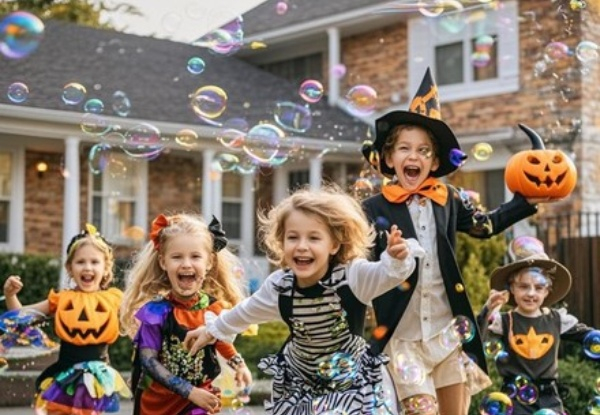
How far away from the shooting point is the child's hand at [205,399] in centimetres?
464

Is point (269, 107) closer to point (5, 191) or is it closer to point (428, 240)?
point (5, 191)

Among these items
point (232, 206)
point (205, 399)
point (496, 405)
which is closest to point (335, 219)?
point (205, 399)

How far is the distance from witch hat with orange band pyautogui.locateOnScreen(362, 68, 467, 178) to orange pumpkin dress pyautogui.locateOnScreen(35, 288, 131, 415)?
2078mm

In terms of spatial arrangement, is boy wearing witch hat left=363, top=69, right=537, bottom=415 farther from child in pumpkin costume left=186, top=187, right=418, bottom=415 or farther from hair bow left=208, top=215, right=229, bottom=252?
hair bow left=208, top=215, right=229, bottom=252

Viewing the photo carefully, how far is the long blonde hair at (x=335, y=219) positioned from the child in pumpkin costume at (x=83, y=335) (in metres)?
2.05

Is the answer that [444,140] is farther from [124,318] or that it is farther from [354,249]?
[124,318]

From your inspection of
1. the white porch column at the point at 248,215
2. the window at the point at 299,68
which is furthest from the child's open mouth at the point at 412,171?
the window at the point at 299,68

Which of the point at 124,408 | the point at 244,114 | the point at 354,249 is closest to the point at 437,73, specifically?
the point at 244,114

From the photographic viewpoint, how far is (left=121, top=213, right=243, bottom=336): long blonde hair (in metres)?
5.24

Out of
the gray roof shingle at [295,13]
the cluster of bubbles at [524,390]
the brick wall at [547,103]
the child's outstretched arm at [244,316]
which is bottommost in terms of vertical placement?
the cluster of bubbles at [524,390]

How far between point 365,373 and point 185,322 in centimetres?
104

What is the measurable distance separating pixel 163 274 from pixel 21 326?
137 centimetres

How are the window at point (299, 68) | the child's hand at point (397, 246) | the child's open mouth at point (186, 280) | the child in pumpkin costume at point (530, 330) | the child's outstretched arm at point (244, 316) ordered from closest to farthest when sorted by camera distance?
the child's hand at point (397, 246), the child's outstretched arm at point (244, 316), the child's open mouth at point (186, 280), the child in pumpkin costume at point (530, 330), the window at point (299, 68)

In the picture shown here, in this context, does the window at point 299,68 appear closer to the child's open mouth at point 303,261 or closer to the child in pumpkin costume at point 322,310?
the child in pumpkin costume at point 322,310
